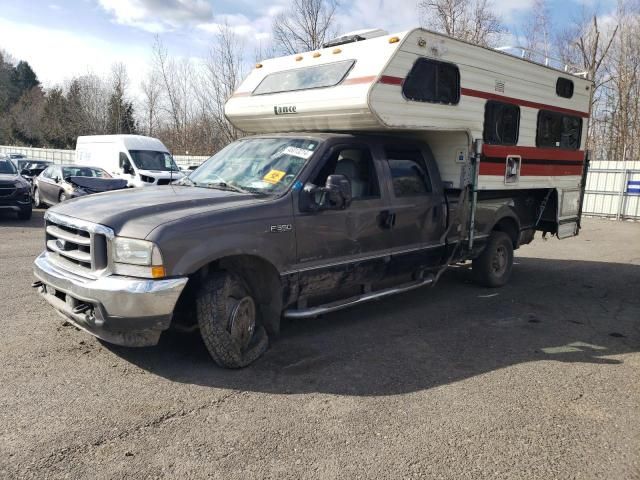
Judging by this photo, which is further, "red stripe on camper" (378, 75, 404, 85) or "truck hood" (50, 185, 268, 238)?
"red stripe on camper" (378, 75, 404, 85)

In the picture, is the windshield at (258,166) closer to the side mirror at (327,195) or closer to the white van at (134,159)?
the side mirror at (327,195)

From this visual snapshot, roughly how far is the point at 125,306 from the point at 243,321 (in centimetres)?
100

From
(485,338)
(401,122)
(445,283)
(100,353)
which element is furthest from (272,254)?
(445,283)

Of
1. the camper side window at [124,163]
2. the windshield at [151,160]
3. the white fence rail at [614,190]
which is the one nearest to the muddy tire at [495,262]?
the windshield at [151,160]

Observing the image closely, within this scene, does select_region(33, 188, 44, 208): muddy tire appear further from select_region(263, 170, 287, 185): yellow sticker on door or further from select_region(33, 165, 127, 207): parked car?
select_region(263, 170, 287, 185): yellow sticker on door

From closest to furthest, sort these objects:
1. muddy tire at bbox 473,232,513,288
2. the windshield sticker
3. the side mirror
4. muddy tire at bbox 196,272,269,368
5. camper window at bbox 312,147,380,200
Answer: muddy tire at bbox 196,272,269,368 → the side mirror → the windshield sticker → camper window at bbox 312,147,380,200 → muddy tire at bbox 473,232,513,288

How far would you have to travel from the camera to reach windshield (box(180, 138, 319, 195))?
493cm

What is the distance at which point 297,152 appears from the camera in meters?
5.14

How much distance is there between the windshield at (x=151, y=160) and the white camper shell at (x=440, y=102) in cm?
1133

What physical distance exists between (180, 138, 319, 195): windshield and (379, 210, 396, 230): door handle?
3.45ft

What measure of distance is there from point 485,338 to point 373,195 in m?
1.89

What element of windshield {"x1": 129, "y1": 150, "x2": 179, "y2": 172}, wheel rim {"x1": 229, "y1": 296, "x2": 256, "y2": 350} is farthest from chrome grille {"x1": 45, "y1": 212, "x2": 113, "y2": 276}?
windshield {"x1": 129, "y1": 150, "x2": 179, "y2": 172}

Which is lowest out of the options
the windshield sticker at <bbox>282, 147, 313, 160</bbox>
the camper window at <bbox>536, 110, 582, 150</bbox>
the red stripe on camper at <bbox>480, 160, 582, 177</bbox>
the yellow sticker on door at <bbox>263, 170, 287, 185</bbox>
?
the yellow sticker on door at <bbox>263, 170, 287, 185</bbox>

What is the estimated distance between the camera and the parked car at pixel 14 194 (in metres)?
13.2
